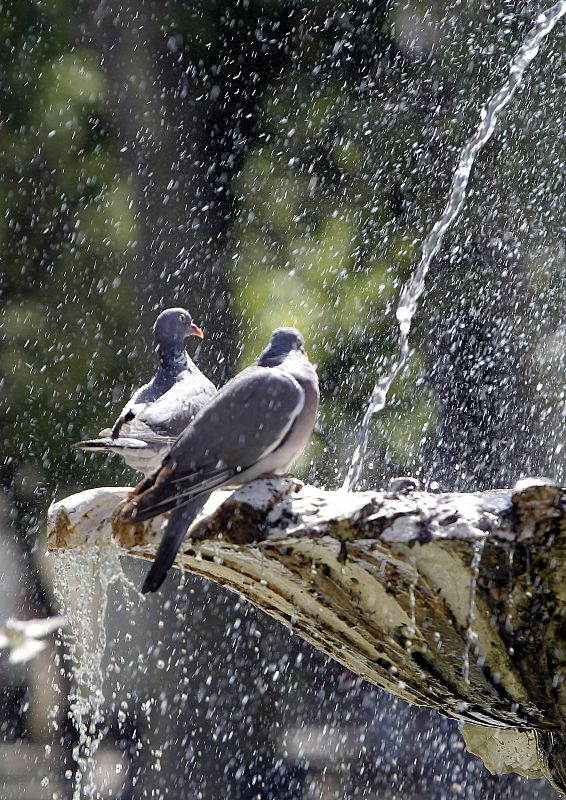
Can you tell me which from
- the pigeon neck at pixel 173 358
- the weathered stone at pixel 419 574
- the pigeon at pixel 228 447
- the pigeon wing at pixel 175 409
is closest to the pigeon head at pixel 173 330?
the pigeon neck at pixel 173 358

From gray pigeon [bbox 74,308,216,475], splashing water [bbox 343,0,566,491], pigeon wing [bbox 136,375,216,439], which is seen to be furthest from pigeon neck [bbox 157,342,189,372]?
splashing water [bbox 343,0,566,491]

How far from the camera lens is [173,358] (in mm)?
3461

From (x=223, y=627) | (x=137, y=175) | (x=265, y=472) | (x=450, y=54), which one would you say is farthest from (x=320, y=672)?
(x=265, y=472)

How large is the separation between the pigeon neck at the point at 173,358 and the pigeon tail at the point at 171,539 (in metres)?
1.32

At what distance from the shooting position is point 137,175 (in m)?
6.38

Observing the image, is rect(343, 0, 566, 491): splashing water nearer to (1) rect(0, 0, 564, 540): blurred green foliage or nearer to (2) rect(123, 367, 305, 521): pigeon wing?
(1) rect(0, 0, 564, 540): blurred green foliage

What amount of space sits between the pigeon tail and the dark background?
12.2 ft

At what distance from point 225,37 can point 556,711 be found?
5414 mm

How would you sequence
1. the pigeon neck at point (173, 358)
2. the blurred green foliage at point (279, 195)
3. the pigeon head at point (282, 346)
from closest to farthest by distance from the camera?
the pigeon head at point (282, 346)
the pigeon neck at point (173, 358)
the blurred green foliage at point (279, 195)

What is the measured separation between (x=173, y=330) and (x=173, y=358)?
0.84ft

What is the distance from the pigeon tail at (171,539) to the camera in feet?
6.50

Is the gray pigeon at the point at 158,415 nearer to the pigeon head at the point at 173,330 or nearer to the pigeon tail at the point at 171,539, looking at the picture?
the pigeon head at the point at 173,330

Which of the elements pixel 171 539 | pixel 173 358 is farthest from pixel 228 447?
pixel 173 358

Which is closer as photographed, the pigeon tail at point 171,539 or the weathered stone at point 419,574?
the weathered stone at point 419,574
